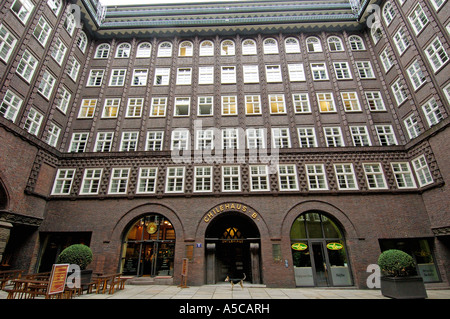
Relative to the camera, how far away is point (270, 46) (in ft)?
86.8

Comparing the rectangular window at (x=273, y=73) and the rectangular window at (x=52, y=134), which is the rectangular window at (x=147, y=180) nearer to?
the rectangular window at (x=52, y=134)

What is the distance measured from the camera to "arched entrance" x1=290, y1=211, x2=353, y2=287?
17.4 m

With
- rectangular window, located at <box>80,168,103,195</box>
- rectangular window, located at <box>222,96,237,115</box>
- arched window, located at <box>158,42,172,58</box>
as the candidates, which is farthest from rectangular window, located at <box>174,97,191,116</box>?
rectangular window, located at <box>80,168,103,195</box>

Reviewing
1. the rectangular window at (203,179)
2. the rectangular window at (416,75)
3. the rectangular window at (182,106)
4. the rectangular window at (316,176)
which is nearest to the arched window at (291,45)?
the rectangular window at (416,75)

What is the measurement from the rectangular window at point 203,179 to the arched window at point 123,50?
55.7ft

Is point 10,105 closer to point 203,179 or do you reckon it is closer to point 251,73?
point 203,179

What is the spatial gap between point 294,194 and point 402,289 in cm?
877

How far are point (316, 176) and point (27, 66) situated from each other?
26118mm

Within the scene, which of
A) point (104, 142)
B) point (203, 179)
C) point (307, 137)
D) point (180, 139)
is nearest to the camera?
point (203, 179)

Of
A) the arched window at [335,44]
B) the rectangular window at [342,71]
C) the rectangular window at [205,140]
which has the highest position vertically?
the arched window at [335,44]

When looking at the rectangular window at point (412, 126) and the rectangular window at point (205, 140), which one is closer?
the rectangular window at point (412, 126)

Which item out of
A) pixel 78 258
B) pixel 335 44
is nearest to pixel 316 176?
pixel 335 44

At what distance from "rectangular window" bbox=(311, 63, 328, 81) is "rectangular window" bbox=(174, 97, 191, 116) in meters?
13.7

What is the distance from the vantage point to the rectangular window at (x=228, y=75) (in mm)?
24797
